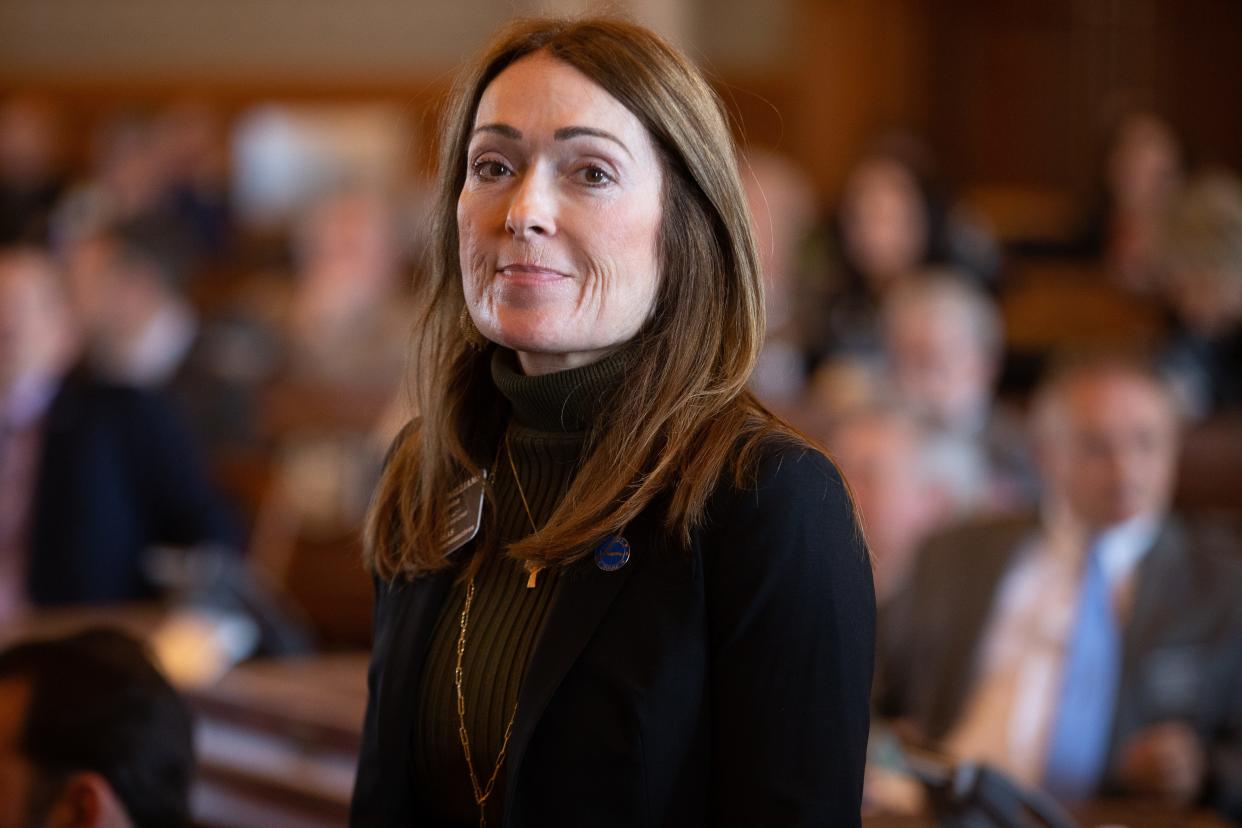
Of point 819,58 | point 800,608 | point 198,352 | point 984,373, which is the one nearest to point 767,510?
point 800,608

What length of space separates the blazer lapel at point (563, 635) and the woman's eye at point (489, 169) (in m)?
0.35

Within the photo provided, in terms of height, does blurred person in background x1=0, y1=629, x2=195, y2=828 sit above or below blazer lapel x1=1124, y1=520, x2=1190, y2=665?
below

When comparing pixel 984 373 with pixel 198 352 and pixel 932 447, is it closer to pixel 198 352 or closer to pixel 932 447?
pixel 932 447

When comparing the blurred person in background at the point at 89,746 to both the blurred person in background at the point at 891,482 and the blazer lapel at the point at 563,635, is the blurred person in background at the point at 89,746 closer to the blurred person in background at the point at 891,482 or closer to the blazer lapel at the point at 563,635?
the blazer lapel at the point at 563,635

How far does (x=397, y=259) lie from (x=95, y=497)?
4602mm

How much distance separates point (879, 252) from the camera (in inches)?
261

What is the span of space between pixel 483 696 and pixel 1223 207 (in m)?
4.38

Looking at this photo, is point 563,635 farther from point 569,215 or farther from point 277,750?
point 277,750

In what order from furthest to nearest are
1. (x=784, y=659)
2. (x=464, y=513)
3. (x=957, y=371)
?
1. (x=957, y=371)
2. (x=464, y=513)
3. (x=784, y=659)

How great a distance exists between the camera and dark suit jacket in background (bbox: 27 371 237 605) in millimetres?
3889

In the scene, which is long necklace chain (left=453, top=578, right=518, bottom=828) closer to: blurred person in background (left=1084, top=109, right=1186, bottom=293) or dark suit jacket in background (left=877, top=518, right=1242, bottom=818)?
dark suit jacket in background (left=877, top=518, right=1242, bottom=818)

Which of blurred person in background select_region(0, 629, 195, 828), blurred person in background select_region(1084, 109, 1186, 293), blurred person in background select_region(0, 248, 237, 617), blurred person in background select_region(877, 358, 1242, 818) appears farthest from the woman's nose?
blurred person in background select_region(1084, 109, 1186, 293)

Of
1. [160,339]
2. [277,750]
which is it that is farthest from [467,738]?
[160,339]

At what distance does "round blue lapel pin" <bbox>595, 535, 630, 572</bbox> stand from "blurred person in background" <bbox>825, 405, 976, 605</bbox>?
7.28 ft
